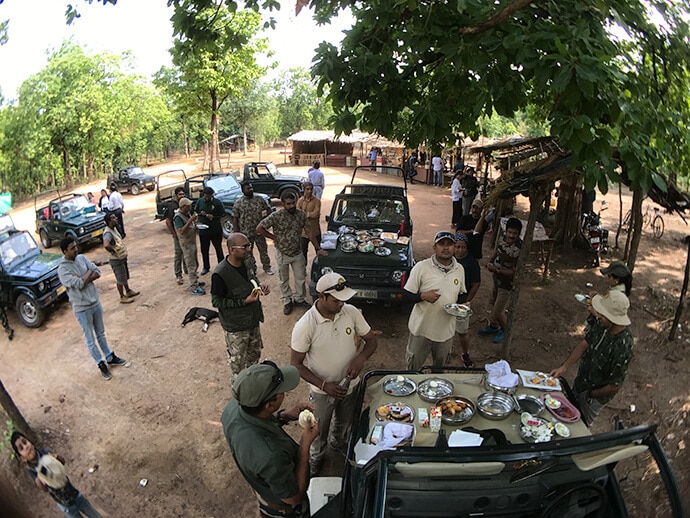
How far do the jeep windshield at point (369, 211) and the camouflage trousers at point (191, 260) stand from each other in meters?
2.88

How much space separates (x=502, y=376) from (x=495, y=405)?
1.05 feet

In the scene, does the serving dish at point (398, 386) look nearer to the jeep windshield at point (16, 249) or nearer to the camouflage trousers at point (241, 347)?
the camouflage trousers at point (241, 347)

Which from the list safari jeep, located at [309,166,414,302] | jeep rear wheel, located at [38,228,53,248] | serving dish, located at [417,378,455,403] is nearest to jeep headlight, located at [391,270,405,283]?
safari jeep, located at [309,166,414,302]

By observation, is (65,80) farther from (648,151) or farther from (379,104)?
(648,151)

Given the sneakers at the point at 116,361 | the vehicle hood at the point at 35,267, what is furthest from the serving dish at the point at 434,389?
the vehicle hood at the point at 35,267

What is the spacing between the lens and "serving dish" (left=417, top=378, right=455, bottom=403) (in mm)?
3631

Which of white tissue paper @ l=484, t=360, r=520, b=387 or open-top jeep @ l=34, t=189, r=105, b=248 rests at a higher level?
white tissue paper @ l=484, t=360, r=520, b=387

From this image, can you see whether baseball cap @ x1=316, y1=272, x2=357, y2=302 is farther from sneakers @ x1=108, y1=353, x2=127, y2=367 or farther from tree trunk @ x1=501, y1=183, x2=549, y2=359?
sneakers @ x1=108, y1=353, x2=127, y2=367

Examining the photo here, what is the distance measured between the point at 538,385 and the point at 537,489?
49.9 inches

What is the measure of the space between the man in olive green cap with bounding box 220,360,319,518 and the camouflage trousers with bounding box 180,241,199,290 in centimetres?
620

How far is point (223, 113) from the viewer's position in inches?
1591

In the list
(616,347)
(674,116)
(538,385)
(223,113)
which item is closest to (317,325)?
(538,385)

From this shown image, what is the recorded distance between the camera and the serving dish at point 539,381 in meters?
3.74

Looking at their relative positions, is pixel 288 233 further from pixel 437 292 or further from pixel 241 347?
pixel 437 292
